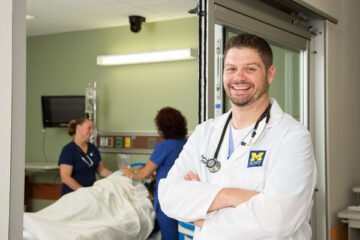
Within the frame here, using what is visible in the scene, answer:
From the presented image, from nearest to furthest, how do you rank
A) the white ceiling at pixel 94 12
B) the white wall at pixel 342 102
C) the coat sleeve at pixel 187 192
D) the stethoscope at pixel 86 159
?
the coat sleeve at pixel 187 192 → the white wall at pixel 342 102 → the stethoscope at pixel 86 159 → the white ceiling at pixel 94 12

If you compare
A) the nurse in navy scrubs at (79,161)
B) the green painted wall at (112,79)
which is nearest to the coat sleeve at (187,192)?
the nurse in navy scrubs at (79,161)

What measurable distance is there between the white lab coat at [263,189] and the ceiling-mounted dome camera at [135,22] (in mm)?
3675

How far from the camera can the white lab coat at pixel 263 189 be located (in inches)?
60.6

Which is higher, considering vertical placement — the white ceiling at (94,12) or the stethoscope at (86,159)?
the white ceiling at (94,12)

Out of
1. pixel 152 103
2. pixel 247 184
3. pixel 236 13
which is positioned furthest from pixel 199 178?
pixel 152 103

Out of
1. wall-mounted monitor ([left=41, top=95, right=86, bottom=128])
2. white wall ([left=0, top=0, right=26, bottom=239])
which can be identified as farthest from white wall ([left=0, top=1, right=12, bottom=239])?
wall-mounted monitor ([left=41, top=95, right=86, bottom=128])

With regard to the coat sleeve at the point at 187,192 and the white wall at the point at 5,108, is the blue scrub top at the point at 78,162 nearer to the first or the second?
the coat sleeve at the point at 187,192

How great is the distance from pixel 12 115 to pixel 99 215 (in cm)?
230

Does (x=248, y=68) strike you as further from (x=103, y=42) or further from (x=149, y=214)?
(x=103, y=42)

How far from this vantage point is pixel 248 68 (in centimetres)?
→ 169

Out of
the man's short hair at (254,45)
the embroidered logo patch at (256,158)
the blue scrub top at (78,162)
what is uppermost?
the man's short hair at (254,45)

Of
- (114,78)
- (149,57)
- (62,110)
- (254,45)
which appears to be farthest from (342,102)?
(62,110)

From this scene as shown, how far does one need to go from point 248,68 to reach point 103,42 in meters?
4.41

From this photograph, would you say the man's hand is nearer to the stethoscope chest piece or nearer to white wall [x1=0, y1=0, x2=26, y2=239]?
the stethoscope chest piece
